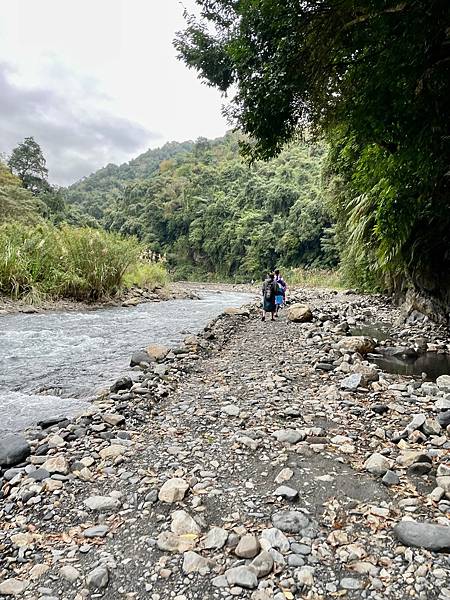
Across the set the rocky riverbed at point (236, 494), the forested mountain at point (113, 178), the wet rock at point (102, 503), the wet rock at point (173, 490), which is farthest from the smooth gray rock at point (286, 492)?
the forested mountain at point (113, 178)

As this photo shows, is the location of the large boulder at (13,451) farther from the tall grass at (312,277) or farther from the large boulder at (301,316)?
the tall grass at (312,277)

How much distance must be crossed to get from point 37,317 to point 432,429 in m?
11.1

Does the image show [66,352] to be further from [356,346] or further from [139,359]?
[356,346]

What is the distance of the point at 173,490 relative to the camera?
8.39ft

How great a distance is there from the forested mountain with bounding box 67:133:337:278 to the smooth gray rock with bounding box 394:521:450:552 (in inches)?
1148

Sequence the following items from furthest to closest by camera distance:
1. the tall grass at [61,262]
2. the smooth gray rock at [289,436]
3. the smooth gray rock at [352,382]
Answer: the tall grass at [61,262] < the smooth gray rock at [352,382] < the smooth gray rock at [289,436]

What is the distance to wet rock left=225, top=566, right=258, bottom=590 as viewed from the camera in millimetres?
1806

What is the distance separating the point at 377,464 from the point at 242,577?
1.43 meters

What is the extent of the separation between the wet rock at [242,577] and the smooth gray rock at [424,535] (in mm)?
818

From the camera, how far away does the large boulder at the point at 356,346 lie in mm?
6578

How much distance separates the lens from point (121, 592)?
181 cm

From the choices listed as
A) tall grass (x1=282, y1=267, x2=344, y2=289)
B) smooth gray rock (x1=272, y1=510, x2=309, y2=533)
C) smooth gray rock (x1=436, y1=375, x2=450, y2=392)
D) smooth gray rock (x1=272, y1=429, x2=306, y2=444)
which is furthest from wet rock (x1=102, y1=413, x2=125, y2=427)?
tall grass (x1=282, y1=267, x2=344, y2=289)

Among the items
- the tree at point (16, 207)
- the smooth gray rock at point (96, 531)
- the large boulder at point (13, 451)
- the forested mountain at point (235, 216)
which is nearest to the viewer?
the smooth gray rock at point (96, 531)

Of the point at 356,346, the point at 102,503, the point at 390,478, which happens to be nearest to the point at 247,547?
the point at 102,503
